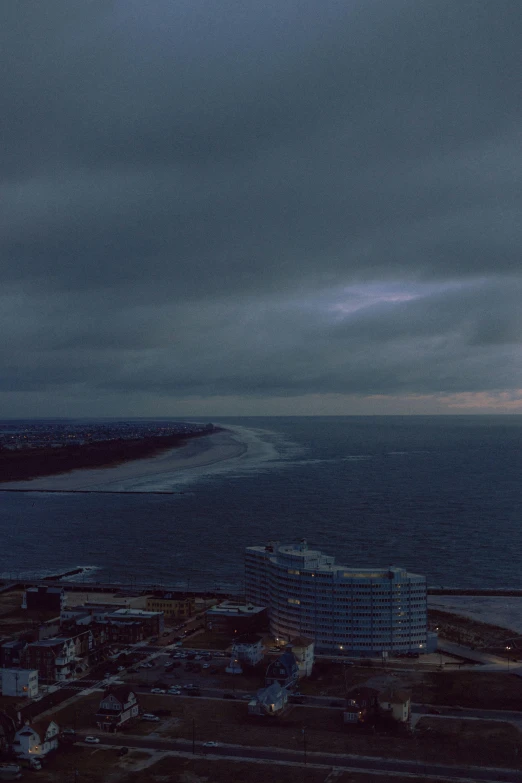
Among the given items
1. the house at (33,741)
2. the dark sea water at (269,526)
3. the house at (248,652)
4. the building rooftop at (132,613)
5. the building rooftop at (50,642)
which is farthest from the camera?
the dark sea water at (269,526)

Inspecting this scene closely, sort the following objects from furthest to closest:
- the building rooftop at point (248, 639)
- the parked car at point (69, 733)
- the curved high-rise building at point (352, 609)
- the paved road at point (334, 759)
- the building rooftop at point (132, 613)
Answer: the building rooftop at point (132, 613) < the curved high-rise building at point (352, 609) < the building rooftop at point (248, 639) < the parked car at point (69, 733) < the paved road at point (334, 759)

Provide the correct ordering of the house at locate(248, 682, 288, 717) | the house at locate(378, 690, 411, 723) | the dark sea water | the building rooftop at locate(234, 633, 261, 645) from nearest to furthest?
the house at locate(378, 690, 411, 723)
the house at locate(248, 682, 288, 717)
the building rooftop at locate(234, 633, 261, 645)
the dark sea water

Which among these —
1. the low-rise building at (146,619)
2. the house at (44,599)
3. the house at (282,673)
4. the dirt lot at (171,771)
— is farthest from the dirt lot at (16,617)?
the dirt lot at (171,771)

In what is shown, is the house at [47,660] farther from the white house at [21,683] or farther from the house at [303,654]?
the house at [303,654]

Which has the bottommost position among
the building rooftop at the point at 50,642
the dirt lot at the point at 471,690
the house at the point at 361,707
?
the dirt lot at the point at 471,690

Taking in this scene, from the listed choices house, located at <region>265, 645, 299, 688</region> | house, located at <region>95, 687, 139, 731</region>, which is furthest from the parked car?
house, located at <region>265, 645, 299, 688</region>

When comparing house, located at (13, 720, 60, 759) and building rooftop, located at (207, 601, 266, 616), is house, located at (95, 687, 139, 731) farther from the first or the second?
building rooftop, located at (207, 601, 266, 616)

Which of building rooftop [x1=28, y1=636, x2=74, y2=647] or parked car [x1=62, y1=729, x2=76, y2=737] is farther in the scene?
building rooftop [x1=28, y1=636, x2=74, y2=647]
